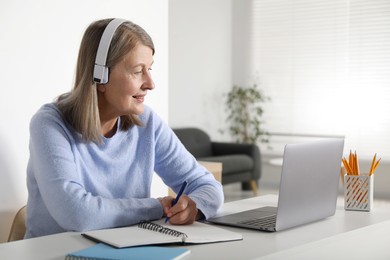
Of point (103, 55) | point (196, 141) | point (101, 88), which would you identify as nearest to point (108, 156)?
point (101, 88)

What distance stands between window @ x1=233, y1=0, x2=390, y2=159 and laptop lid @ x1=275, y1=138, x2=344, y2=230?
219 inches

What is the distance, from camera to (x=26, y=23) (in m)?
2.47

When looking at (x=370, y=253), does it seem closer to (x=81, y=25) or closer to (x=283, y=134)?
(x=81, y=25)

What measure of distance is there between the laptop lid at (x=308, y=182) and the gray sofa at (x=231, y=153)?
16.2ft

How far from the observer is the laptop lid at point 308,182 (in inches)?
66.0

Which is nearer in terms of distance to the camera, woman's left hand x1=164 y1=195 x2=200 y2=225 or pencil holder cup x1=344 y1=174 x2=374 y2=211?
woman's left hand x1=164 y1=195 x2=200 y2=225

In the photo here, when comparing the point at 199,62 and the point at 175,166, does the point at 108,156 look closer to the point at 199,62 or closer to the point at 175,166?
the point at 175,166

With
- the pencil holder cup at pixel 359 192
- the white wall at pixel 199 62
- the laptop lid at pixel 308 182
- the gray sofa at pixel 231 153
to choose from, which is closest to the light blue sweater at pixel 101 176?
the laptop lid at pixel 308 182

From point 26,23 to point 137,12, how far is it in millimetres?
727

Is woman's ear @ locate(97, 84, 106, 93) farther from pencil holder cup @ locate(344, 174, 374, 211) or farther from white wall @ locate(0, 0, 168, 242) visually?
pencil holder cup @ locate(344, 174, 374, 211)

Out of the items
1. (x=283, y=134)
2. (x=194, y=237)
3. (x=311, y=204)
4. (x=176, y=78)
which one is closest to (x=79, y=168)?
(x=194, y=237)

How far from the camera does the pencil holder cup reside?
208 cm

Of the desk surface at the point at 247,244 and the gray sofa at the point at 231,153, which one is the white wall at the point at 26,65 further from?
the gray sofa at the point at 231,153

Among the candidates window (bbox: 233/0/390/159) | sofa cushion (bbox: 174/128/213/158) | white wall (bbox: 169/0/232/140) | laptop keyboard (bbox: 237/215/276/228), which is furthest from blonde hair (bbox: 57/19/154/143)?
window (bbox: 233/0/390/159)
